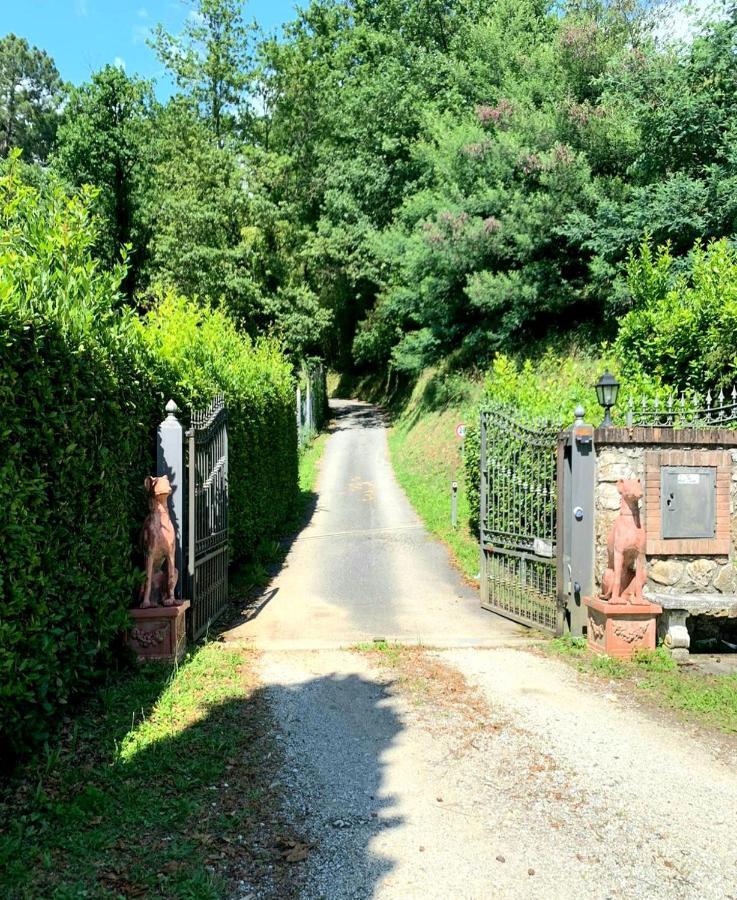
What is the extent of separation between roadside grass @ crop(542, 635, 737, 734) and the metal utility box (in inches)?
51.9

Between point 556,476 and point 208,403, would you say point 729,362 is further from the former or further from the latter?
point 208,403

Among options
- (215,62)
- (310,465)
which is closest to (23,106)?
(215,62)

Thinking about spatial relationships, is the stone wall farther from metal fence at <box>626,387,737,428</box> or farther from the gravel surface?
the gravel surface

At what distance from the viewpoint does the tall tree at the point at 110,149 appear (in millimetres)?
28234

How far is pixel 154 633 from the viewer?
5.85 m

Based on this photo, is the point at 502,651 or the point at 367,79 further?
the point at 367,79

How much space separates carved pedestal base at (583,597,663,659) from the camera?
6.40 meters

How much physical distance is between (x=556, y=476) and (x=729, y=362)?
6245 mm

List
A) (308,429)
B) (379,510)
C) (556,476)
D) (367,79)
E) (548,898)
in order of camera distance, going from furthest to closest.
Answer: (367,79)
(308,429)
(379,510)
(556,476)
(548,898)

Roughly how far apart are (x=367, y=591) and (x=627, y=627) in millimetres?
3940

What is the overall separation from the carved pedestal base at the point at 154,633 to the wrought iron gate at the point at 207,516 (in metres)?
0.77

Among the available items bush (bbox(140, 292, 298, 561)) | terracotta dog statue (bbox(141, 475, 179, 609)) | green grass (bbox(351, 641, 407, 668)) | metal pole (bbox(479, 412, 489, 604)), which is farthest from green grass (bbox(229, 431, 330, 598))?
metal pole (bbox(479, 412, 489, 604))

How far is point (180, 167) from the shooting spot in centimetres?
2711

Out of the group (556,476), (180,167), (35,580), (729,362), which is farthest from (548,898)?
(180,167)
